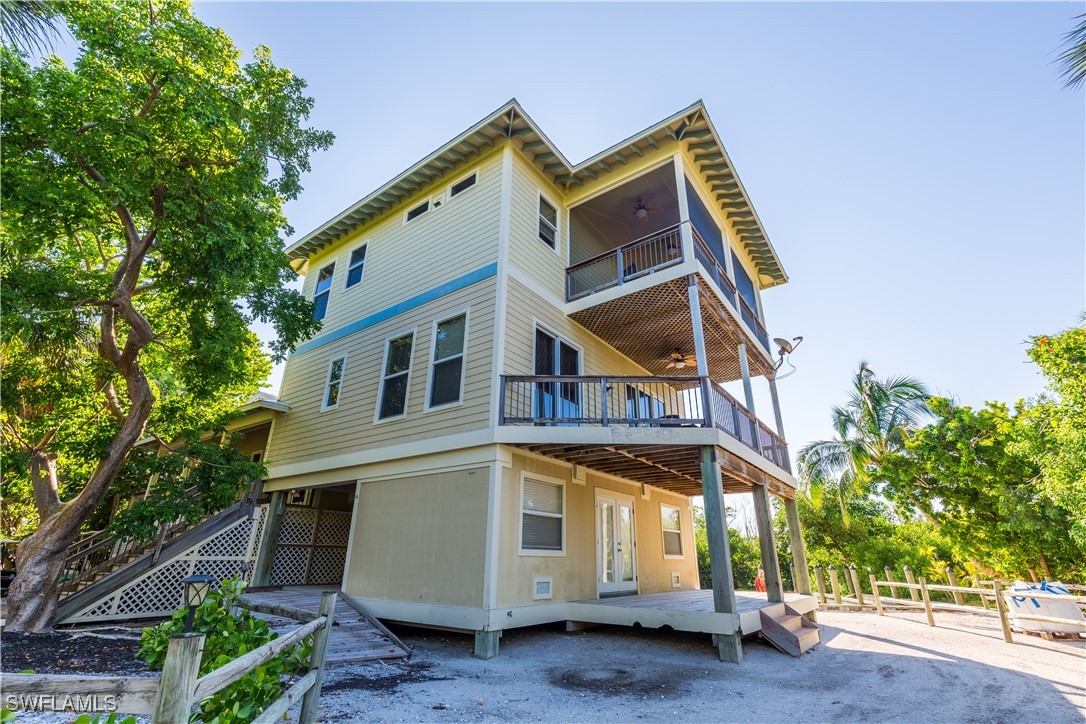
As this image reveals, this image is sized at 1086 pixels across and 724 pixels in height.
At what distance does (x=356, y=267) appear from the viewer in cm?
1243

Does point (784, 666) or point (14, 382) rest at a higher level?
point (14, 382)

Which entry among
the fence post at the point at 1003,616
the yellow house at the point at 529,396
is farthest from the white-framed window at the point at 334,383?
the fence post at the point at 1003,616

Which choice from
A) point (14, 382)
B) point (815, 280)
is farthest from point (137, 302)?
point (815, 280)

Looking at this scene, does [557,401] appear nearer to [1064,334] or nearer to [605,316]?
[605,316]

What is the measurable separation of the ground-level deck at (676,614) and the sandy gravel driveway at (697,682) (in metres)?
0.40

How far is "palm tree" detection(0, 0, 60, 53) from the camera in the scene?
21.8ft

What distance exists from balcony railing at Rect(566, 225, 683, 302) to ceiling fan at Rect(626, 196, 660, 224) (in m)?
1.11

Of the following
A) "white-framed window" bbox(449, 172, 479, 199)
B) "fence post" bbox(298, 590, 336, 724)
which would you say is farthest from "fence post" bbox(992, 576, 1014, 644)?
"white-framed window" bbox(449, 172, 479, 199)

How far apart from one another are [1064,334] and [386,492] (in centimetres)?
1466

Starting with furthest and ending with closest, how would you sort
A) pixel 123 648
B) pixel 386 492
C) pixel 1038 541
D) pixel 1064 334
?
1. pixel 1038 541
2. pixel 1064 334
3. pixel 386 492
4. pixel 123 648

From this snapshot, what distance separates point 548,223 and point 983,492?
14.4 m

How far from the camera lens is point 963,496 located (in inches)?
555

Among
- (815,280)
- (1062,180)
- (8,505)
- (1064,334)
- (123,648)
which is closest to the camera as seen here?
(123,648)

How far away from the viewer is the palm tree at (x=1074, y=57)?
579cm
